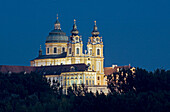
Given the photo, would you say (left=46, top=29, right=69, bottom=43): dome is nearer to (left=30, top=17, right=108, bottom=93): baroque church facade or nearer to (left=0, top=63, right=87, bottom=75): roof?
(left=30, top=17, right=108, bottom=93): baroque church facade

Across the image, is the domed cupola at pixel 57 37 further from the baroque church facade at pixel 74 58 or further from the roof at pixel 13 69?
the roof at pixel 13 69

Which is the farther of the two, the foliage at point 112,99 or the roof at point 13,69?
the roof at point 13,69

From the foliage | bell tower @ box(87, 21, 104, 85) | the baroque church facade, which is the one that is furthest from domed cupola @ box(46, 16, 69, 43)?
the foliage

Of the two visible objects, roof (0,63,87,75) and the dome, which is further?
the dome

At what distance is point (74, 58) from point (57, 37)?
12.7 metres

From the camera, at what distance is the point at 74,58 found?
174m

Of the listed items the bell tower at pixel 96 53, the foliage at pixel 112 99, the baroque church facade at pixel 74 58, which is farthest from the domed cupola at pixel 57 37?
the foliage at pixel 112 99

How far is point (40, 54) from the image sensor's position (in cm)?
18738

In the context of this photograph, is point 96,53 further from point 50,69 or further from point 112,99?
point 112,99

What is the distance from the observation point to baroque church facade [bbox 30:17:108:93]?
16712 centimetres

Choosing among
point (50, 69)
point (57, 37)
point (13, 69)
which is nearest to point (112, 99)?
point (50, 69)

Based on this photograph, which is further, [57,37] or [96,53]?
[57,37]

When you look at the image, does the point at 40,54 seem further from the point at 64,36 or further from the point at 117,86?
the point at 117,86

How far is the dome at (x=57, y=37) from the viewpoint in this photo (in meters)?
185
